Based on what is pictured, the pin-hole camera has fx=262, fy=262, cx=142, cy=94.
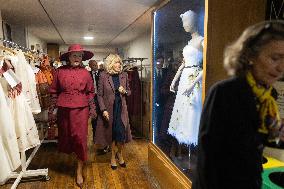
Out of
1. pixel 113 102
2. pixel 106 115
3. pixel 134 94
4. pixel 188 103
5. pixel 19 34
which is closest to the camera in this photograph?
pixel 188 103

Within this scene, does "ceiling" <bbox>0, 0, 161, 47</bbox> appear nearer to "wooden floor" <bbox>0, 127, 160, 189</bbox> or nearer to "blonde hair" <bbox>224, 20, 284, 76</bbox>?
"wooden floor" <bbox>0, 127, 160, 189</bbox>

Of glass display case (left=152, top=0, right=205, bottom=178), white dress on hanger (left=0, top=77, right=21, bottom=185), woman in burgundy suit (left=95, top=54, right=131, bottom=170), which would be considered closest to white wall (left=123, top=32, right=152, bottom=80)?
woman in burgundy suit (left=95, top=54, right=131, bottom=170)

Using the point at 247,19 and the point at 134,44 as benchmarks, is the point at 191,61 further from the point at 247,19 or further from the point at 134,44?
the point at 134,44

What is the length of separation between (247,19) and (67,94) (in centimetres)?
193

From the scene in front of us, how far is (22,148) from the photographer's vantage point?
96.0 inches

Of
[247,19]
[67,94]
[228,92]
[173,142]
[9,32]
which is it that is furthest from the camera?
[9,32]

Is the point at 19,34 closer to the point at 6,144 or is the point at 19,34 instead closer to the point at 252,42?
the point at 6,144

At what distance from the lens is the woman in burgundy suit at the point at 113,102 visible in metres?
3.16

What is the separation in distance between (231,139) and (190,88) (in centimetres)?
121

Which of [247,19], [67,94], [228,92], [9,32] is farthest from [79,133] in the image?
[9,32]

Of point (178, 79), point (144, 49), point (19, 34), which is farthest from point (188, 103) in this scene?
point (19, 34)

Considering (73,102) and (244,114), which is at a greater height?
(244,114)

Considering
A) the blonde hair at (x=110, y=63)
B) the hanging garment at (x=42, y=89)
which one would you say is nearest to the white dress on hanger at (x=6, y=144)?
the hanging garment at (x=42, y=89)

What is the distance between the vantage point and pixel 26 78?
2586 millimetres
